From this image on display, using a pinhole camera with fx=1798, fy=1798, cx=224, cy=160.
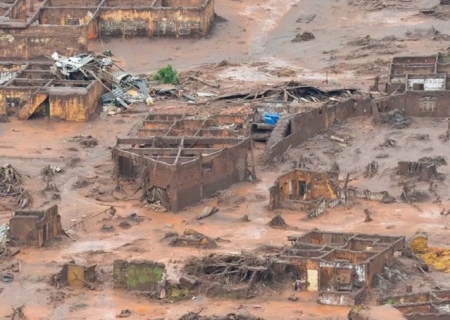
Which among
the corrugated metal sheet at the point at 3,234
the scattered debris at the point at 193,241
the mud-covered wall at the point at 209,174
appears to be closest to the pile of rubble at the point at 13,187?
the corrugated metal sheet at the point at 3,234

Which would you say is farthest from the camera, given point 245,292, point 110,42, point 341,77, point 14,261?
point 110,42

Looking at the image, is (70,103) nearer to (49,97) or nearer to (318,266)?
(49,97)

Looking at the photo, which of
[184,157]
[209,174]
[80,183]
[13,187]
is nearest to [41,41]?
[80,183]

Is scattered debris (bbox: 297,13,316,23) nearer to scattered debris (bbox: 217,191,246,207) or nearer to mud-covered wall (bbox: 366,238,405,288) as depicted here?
scattered debris (bbox: 217,191,246,207)

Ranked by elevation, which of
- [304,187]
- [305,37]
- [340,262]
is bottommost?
[304,187]

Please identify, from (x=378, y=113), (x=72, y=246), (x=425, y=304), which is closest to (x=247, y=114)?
(x=378, y=113)

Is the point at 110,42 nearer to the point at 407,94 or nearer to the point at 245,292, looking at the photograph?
the point at 407,94
